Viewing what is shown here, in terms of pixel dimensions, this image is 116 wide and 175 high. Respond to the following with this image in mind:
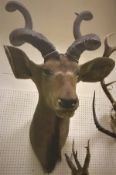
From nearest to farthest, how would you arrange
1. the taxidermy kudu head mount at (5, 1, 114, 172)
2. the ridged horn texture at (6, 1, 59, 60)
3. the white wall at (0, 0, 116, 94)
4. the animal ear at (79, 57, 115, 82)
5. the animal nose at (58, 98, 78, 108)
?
the animal nose at (58, 98, 78, 108), the taxidermy kudu head mount at (5, 1, 114, 172), the ridged horn texture at (6, 1, 59, 60), the animal ear at (79, 57, 115, 82), the white wall at (0, 0, 116, 94)

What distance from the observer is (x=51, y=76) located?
4.92ft

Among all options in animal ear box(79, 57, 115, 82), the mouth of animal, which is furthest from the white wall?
the mouth of animal

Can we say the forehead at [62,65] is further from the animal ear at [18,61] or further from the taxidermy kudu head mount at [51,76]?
the animal ear at [18,61]

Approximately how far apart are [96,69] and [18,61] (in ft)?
1.66

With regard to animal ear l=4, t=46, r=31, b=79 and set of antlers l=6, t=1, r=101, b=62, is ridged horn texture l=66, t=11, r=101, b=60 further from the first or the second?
animal ear l=4, t=46, r=31, b=79

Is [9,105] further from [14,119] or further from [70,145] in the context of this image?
[70,145]

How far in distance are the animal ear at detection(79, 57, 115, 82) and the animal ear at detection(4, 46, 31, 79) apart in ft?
1.08

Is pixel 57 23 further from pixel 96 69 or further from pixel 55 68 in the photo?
pixel 55 68

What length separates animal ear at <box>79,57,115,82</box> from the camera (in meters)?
1.68

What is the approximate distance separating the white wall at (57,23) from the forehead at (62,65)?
619mm

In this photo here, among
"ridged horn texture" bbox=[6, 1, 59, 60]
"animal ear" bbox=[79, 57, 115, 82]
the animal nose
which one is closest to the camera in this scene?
the animal nose

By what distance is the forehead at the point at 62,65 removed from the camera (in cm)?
152

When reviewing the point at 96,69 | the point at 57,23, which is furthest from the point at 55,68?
the point at 57,23

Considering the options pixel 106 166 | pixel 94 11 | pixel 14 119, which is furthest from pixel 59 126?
pixel 94 11
